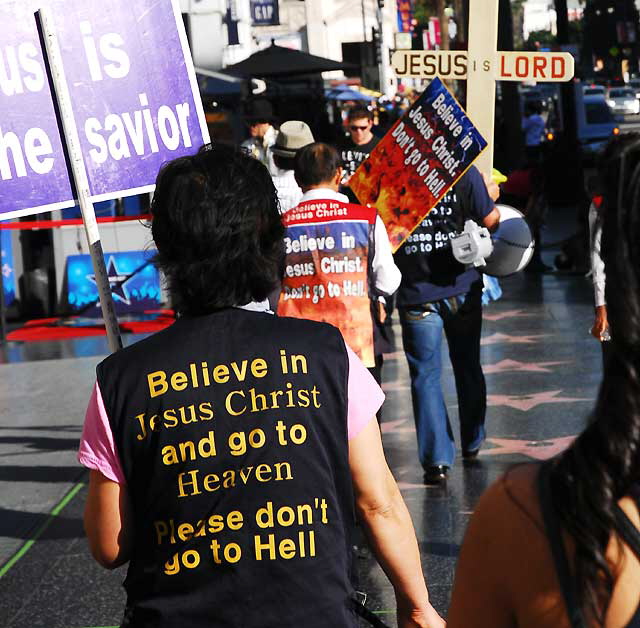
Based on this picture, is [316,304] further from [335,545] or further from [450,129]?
[335,545]

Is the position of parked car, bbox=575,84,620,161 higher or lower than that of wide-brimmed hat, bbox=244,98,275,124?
lower

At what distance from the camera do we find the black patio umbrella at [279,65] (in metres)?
19.9

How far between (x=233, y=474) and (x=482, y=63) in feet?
18.7

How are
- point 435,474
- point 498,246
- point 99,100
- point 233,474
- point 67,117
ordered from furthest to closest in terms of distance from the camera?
point 498,246
point 435,474
point 99,100
point 67,117
point 233,474

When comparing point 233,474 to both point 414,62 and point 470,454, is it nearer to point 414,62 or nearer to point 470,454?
point 470,454

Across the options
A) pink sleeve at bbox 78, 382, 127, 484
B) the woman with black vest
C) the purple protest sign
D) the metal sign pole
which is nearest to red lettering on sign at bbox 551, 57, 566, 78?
the purple protest sign

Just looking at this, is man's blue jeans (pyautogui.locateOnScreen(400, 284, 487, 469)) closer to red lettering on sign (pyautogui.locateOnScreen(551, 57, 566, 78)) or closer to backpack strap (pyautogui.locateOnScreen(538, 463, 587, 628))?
red lettering on sign (pyautogui.locateOnScreen(551, 57, 566, 78))


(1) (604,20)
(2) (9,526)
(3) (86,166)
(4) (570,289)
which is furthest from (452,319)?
(1) (604,20)

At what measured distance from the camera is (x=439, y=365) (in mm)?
7078

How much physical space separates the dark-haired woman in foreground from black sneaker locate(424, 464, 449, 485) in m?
5.29

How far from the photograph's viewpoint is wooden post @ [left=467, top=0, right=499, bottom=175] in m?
7.64

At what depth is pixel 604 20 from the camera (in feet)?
326

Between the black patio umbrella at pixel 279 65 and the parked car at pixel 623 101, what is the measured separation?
43.5m

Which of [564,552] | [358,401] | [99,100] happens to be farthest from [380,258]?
[564,552]
